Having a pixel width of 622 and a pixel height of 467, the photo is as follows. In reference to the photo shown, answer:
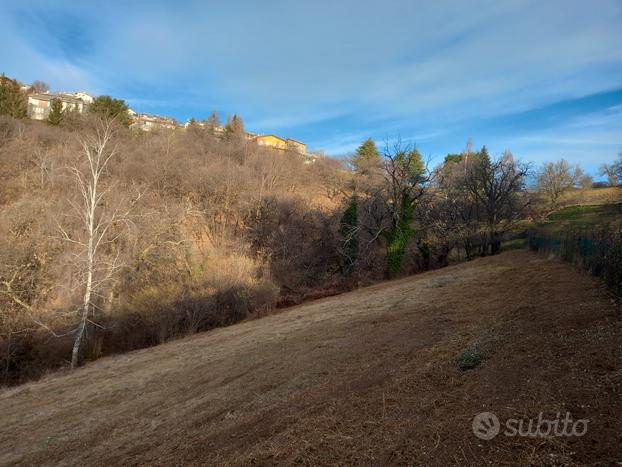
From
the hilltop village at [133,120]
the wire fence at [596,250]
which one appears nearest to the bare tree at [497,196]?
the wire fence at [596,250]

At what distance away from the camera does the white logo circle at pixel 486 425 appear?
11.8 ft

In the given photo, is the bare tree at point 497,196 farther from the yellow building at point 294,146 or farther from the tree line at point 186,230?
the yellow building at point 294,146

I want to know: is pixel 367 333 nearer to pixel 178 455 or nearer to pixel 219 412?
pixel 219 412

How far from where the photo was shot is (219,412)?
22.5 ft

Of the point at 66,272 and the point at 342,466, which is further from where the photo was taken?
the point at 66,272

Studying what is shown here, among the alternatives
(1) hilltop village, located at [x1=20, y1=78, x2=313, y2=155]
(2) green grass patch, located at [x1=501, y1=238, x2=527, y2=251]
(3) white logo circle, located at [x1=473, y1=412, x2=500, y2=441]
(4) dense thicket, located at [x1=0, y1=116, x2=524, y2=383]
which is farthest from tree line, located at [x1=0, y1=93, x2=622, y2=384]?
(3) white logo circle, located at [x1=473, y1=412, x2=500, y2=441]

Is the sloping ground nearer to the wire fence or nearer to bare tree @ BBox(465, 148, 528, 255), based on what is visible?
the wire fence

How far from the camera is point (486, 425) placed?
12.3 feet

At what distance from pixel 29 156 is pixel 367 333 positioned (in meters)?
38.7

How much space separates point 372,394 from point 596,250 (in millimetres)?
9473

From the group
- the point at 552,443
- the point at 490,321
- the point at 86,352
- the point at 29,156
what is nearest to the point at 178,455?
the point at 552,443

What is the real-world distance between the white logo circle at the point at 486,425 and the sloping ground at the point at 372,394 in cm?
7

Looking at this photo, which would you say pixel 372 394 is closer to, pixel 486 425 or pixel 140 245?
pixel 486 425

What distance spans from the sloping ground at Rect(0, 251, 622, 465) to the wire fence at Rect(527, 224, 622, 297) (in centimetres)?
49
